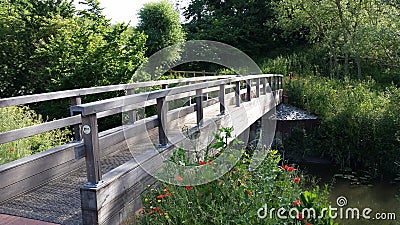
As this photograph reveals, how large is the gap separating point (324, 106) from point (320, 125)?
673 millimetres

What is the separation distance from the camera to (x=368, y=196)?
27.3 feet

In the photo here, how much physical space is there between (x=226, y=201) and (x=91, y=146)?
127cm

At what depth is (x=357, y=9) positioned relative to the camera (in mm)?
14500

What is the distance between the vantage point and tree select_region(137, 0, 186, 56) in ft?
59.5

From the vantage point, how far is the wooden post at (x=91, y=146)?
9.72 ft

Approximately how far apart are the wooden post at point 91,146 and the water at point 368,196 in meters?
4.64

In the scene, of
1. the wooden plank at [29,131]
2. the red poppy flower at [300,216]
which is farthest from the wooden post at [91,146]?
the red poppy flower at [300,216]

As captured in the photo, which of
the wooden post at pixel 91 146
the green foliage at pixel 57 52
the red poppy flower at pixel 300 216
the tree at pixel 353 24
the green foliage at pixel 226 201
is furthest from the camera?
the tree at pixel 353 24

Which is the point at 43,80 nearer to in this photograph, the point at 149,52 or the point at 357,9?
the point at 149,52

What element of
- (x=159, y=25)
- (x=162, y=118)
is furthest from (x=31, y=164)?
(x=159, y=25)

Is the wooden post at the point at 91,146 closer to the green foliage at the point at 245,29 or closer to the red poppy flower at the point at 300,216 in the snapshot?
the red poppy flower at the point at 300,216

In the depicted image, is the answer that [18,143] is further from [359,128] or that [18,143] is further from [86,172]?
[359,128]

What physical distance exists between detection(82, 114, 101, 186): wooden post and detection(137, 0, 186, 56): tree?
15.4m

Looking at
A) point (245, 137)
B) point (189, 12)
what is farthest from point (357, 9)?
point (189, 12)
